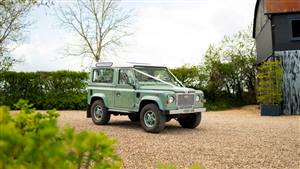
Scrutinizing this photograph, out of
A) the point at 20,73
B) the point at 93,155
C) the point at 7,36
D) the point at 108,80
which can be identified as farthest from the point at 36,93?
the point at 93,155

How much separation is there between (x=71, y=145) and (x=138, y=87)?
9.48 meters

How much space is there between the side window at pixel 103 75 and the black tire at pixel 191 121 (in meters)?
2.54

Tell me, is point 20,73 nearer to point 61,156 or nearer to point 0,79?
point 0,79

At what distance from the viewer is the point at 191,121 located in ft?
38.1

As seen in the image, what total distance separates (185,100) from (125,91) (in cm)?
180

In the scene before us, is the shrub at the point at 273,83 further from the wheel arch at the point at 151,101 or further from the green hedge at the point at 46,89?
the green hedge at the point at 46,89

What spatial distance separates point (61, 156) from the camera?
47.1 inches

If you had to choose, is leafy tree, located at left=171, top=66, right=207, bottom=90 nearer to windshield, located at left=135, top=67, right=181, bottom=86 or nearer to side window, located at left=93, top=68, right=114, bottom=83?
windshield, located at left=135, top=67, right=181, bottom=86

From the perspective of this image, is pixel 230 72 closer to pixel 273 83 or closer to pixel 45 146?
pixel 273 83

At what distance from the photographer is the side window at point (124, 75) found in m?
11.2

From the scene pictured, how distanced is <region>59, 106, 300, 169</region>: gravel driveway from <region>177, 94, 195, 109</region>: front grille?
765mm

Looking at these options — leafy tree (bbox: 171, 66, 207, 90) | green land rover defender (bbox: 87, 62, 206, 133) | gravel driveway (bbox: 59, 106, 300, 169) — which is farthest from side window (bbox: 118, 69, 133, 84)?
leafy tree (bbox: 171, 66, 207, 90)

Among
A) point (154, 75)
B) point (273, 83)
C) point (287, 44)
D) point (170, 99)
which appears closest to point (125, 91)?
point (154, 75)

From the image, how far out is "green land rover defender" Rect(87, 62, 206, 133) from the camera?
402 inches
